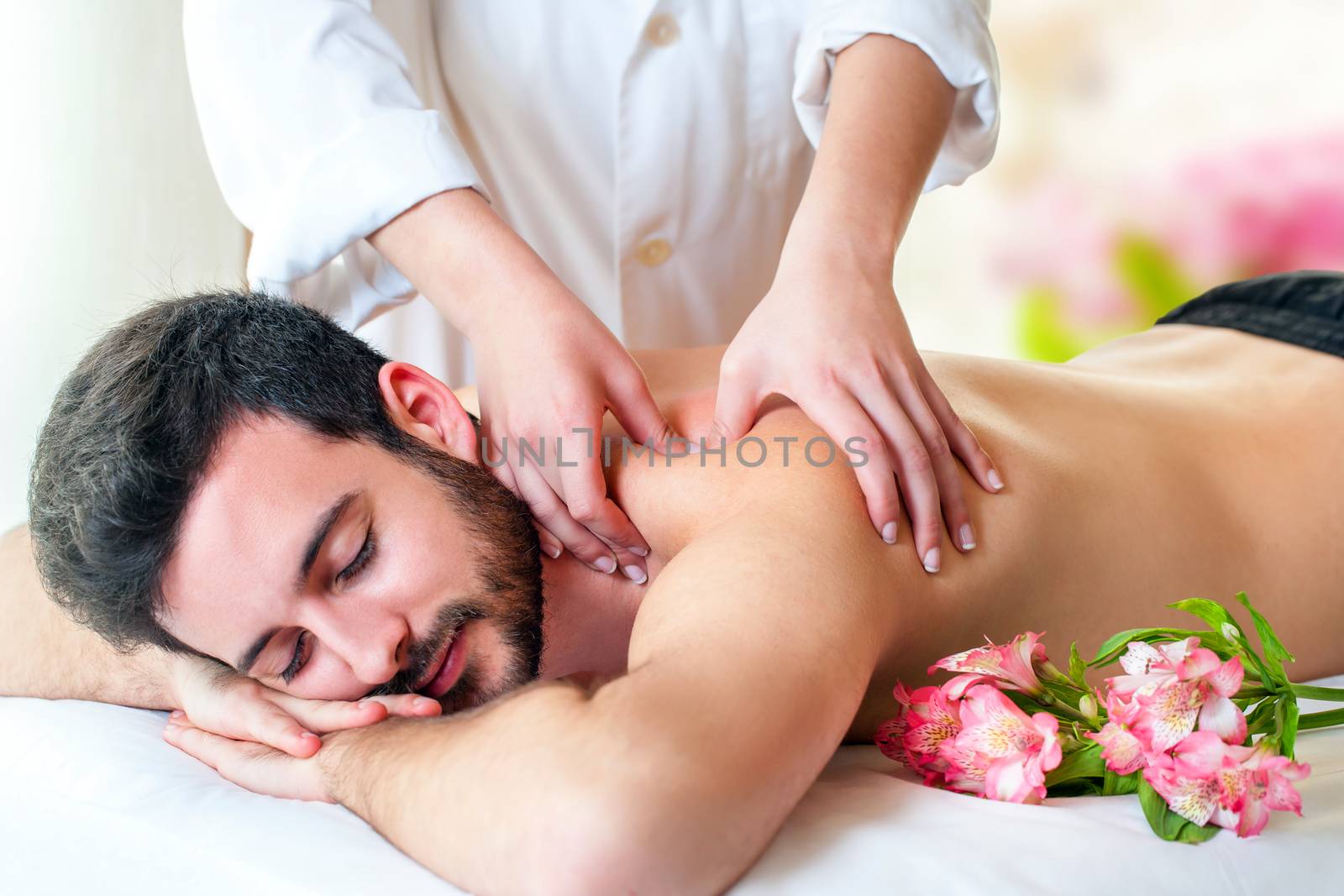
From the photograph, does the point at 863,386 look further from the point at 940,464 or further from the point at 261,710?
the point at 261,710

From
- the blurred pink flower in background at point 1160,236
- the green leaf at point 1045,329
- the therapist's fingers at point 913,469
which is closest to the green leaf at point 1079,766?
the therapist's fingers at point 913,469

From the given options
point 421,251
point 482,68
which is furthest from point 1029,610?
point 482,68

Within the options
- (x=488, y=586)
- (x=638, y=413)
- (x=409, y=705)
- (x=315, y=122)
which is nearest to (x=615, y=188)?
(x=315, y=122)

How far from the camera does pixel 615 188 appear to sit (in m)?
1.63

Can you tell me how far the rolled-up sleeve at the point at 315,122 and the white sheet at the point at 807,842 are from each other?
0.59 metres

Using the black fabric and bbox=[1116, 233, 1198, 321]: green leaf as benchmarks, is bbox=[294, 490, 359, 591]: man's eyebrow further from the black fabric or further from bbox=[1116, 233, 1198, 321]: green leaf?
bbox=[1116, 233, 1198, 321]: green leaf

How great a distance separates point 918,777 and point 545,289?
1.87 ft

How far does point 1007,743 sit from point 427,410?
748 millimetres

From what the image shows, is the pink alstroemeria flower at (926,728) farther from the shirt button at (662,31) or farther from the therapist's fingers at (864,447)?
the shirt button at (662,31)

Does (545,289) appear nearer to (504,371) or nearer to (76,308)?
(504,371)

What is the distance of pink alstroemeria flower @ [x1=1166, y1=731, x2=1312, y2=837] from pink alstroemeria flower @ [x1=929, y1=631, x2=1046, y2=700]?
0.11 metres

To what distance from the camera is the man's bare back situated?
1102 millimetres

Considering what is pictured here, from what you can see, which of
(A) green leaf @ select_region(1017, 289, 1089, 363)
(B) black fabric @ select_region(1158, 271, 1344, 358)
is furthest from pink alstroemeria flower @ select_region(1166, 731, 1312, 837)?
(A) green leaf @ select_region(1017, 289, 1089, 363)

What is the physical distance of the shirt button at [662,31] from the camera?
5.01 feet
